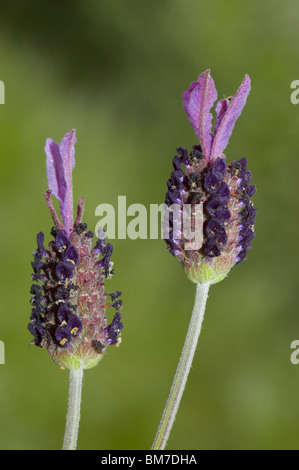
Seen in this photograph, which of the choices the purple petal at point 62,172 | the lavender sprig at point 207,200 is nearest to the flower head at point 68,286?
the purple petal at point 62,172

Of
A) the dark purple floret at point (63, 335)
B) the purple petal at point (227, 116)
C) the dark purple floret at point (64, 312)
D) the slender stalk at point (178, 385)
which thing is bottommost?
the slender stalk at point (178, 385)

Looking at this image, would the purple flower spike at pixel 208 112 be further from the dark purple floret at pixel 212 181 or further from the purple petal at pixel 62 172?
the purple petal at pixel 62 172

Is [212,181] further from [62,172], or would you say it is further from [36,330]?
[36,330]

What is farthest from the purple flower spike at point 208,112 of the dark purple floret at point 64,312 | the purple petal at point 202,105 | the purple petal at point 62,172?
the dark purple floret at point 64,312

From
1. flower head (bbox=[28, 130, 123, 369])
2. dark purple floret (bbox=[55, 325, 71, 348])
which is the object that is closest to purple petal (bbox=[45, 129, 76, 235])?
flower head (bbox=[28, 130, 123, 369])

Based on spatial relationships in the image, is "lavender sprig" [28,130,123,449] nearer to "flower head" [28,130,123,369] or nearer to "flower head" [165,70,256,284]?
"flower head" [28,130,123,369]

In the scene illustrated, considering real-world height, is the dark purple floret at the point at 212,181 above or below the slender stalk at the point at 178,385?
above

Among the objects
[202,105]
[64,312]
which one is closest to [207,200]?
[202,105]

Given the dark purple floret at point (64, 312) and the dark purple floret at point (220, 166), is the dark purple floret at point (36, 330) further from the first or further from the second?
the dark purple floret at point (220, 166)
